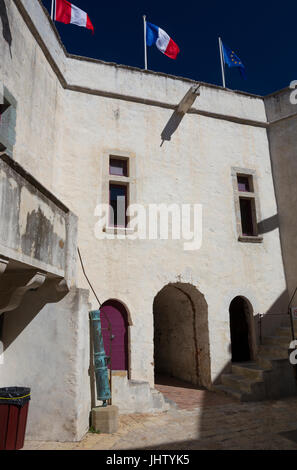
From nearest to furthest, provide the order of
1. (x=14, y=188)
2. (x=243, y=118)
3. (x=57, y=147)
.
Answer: (x=14, y=188) → (x=57, y=147) → (x=243, y=118)

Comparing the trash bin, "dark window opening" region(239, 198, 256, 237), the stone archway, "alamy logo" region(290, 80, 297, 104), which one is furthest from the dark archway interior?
"alamy logo" region(290, 80, 297, 104)

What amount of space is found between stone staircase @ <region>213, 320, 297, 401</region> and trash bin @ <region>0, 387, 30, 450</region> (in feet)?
16.5

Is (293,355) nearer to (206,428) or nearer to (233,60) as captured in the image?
(206,428)

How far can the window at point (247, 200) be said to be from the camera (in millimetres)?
10461

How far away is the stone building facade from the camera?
19.6 feet

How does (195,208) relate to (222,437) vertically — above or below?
above

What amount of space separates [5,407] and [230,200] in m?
8.03

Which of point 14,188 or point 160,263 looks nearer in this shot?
point 14,188

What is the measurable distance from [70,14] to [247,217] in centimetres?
800

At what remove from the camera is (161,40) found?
10.6 m

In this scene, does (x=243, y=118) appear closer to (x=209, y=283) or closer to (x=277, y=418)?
(x=209, y=283)

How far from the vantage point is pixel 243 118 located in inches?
445

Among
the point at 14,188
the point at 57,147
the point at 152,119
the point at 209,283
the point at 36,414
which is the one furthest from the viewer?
the point at 152,119

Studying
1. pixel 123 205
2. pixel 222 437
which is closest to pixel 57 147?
pixel 123 205
